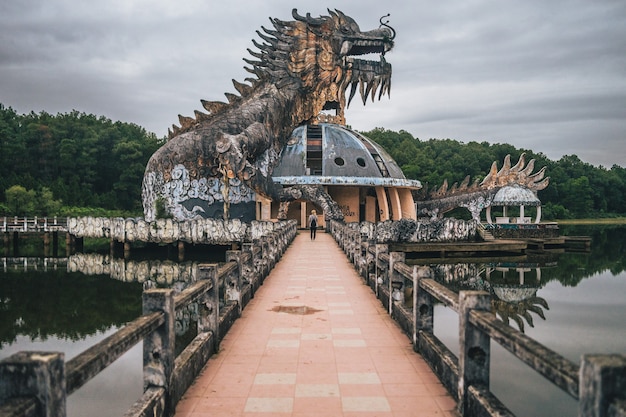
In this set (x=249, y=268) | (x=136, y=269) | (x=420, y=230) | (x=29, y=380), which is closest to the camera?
(x=29, y=380)

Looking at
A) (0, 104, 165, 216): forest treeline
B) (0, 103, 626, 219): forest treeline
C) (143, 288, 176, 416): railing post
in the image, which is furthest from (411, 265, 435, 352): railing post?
(0, 104, 165, 216): forest treeline

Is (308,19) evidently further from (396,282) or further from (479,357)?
(479,357)

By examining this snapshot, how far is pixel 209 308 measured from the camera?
7.14m

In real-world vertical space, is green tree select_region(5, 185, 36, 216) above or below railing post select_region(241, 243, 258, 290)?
above

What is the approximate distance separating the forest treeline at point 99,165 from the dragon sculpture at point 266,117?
63.9 ft

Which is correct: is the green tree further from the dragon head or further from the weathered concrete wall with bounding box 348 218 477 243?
the weathered concrete wall with bounding box 348 218 477 243

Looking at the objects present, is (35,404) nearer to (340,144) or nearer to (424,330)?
(424,330)

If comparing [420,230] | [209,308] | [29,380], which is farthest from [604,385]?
[420,230]

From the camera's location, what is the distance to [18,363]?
294 centimetres

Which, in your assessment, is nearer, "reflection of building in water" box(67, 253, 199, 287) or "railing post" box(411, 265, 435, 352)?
"railing post" box(411, 265, 435, 352)

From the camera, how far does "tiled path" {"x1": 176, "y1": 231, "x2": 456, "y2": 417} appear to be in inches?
207

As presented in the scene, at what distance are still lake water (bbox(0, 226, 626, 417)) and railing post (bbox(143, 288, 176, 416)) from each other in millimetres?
4556

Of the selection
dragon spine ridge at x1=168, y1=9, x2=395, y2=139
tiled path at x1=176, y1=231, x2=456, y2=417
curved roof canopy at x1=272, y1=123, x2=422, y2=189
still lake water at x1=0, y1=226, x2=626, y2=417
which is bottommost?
still lake water at x1=0, y1=226, x2=626, y2=417

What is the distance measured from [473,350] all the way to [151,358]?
2.75 meters
